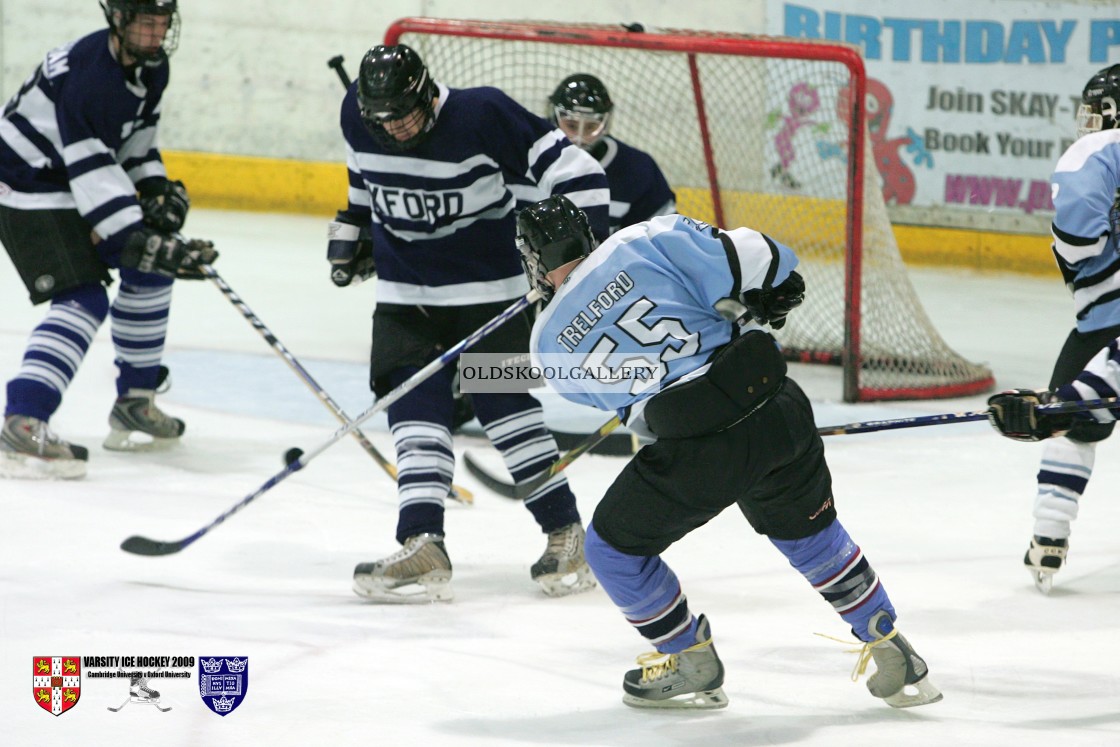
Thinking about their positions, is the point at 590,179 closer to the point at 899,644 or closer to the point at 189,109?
the point at 899,644

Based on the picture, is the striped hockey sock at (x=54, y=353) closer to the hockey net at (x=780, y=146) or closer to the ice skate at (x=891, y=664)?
the hockey net at (x=780, y=146)

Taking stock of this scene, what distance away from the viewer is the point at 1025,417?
257 cm

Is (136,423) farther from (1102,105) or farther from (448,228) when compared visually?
(1102,105)

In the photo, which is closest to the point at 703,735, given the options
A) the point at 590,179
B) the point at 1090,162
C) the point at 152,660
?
the point at 152,660

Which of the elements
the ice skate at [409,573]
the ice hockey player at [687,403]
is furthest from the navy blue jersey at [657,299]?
the ice skate at [409,573]

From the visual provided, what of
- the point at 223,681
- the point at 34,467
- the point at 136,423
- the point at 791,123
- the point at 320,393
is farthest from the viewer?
the point at 791,123

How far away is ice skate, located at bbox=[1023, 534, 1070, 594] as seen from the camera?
3221 mm

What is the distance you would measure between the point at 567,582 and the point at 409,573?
34 cm

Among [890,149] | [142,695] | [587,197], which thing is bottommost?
[890,149]

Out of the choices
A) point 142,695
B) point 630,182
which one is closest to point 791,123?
point 630,182

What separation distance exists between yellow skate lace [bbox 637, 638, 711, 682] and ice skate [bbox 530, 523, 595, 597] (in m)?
0.60

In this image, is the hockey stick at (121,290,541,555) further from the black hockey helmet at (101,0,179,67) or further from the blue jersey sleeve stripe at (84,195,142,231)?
the black hockey helmet at (101,0,179,67)

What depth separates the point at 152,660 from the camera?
2.76 metres

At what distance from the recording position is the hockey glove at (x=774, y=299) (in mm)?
2471
